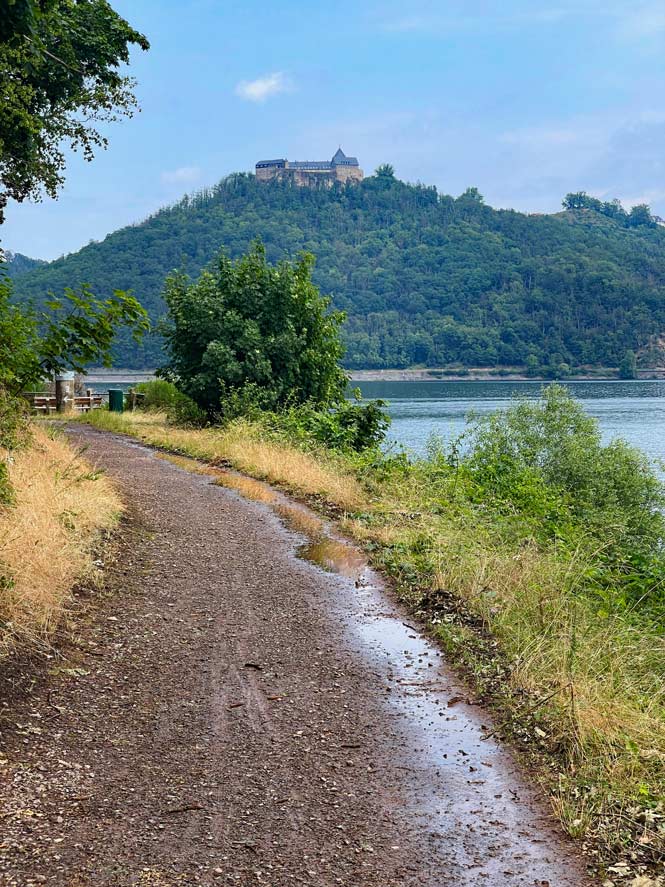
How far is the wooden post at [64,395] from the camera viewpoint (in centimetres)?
3036

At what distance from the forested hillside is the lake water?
7.19 meters

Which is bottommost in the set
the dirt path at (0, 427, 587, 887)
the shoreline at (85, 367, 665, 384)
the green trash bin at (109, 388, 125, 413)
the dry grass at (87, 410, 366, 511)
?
the dirt path at (0, 427, 587, 887)

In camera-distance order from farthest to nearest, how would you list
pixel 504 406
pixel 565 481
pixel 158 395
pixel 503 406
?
1. pixel 503 406
2. pixel 504 406
3. pixel 158 395
4. pixel 565 481

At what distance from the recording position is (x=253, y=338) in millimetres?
24375

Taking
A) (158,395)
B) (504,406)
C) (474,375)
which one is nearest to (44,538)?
(158,395)

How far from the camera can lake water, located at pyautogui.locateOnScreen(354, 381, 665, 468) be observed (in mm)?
39312

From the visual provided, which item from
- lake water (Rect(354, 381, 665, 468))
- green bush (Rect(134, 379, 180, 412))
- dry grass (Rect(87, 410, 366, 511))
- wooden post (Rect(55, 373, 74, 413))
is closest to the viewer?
dry grass (Rect(87, 410, 366, 511))

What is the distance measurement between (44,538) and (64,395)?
24.9 metres

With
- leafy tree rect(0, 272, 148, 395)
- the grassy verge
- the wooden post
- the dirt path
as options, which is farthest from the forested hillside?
the dirt path

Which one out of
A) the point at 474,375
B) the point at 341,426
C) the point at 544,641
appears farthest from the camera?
the point at 474,375

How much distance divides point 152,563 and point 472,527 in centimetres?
406

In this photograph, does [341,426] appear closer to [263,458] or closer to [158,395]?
[263,458]

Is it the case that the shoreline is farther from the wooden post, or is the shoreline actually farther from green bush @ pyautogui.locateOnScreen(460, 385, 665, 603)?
green bush @ pyautogui.locateOnScreen(460, 385, 665, 603)

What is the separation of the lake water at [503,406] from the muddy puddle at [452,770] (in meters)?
13.7
